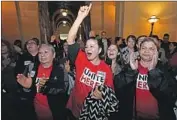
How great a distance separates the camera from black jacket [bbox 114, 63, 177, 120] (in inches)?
113

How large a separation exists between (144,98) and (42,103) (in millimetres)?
980

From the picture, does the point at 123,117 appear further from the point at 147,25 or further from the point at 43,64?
the point at 147,25

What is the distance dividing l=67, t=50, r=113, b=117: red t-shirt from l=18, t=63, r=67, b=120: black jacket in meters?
0.16

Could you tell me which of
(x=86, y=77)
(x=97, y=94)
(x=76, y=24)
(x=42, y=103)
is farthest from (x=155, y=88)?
(x=42, y=103)

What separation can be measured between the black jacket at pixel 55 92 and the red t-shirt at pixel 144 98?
736mm

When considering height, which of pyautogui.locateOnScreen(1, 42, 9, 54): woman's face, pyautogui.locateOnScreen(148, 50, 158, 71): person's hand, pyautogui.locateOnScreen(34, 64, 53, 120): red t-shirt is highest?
pyautogui.locateOnScreen(1, 42, 9, 54): woman's face

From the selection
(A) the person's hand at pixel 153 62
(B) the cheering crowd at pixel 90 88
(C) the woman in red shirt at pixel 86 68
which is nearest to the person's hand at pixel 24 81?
(B) the cheering crowd at pixel 90 88

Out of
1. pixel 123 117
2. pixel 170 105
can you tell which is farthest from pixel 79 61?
pixel 170 105

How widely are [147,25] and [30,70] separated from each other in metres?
6.38

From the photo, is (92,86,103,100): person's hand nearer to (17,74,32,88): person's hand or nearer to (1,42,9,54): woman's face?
(17,74,32,88): person's hand

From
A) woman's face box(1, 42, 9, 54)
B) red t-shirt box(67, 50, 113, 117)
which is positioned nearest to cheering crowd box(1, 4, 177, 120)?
red t-shirt box(67, 50, 113, 117)

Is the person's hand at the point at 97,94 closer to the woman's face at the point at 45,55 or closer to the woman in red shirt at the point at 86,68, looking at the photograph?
the woman in red shirt at the point at 86,68

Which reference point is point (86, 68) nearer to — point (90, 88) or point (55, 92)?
point (90, 88)

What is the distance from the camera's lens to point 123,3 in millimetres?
9398
